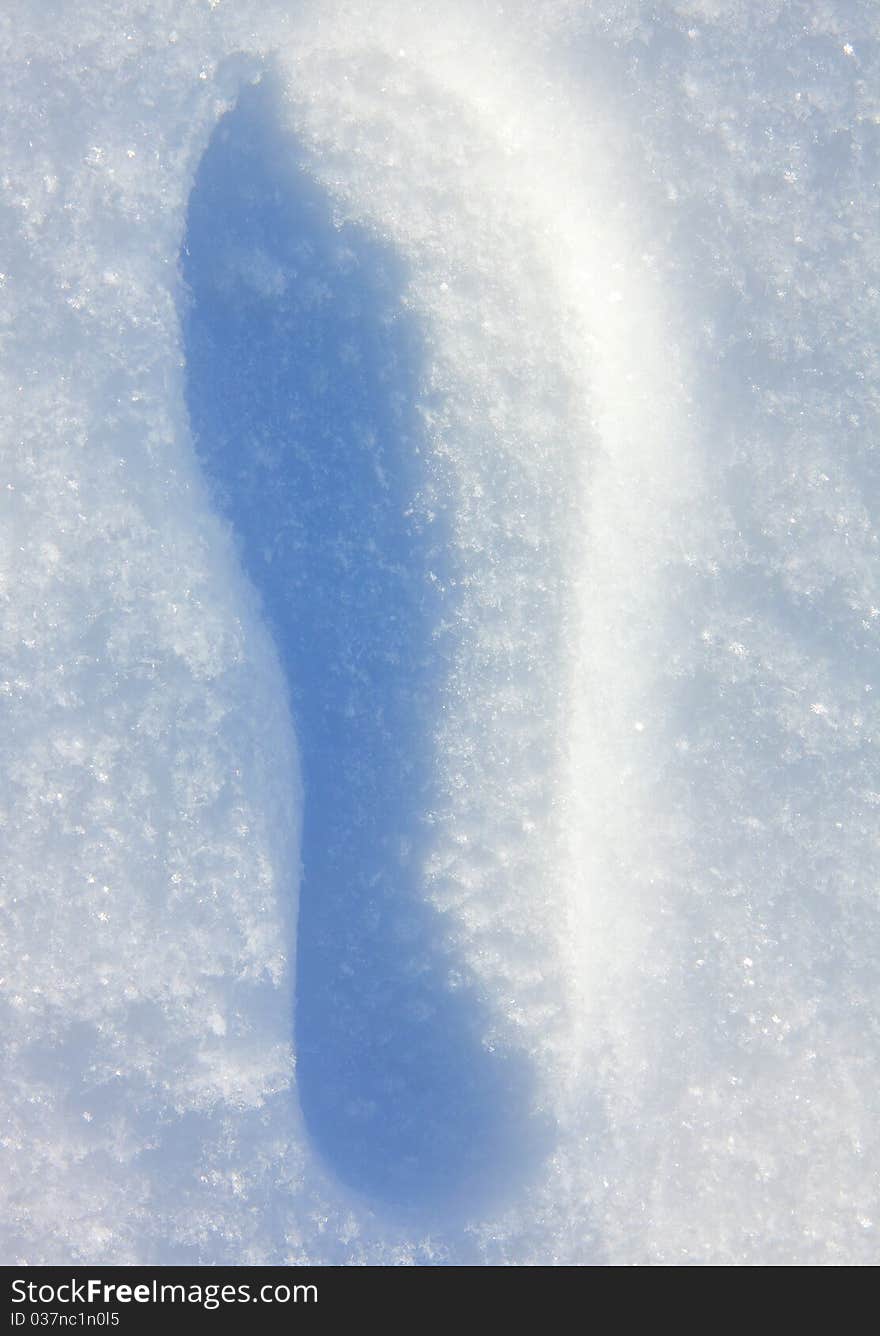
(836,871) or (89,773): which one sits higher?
(836,871)

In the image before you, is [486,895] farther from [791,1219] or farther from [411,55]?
[411,55]

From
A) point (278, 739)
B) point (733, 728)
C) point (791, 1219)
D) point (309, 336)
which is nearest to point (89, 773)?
point (278, 739)

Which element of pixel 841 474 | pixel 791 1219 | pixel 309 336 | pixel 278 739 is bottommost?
pixel 791 1219
